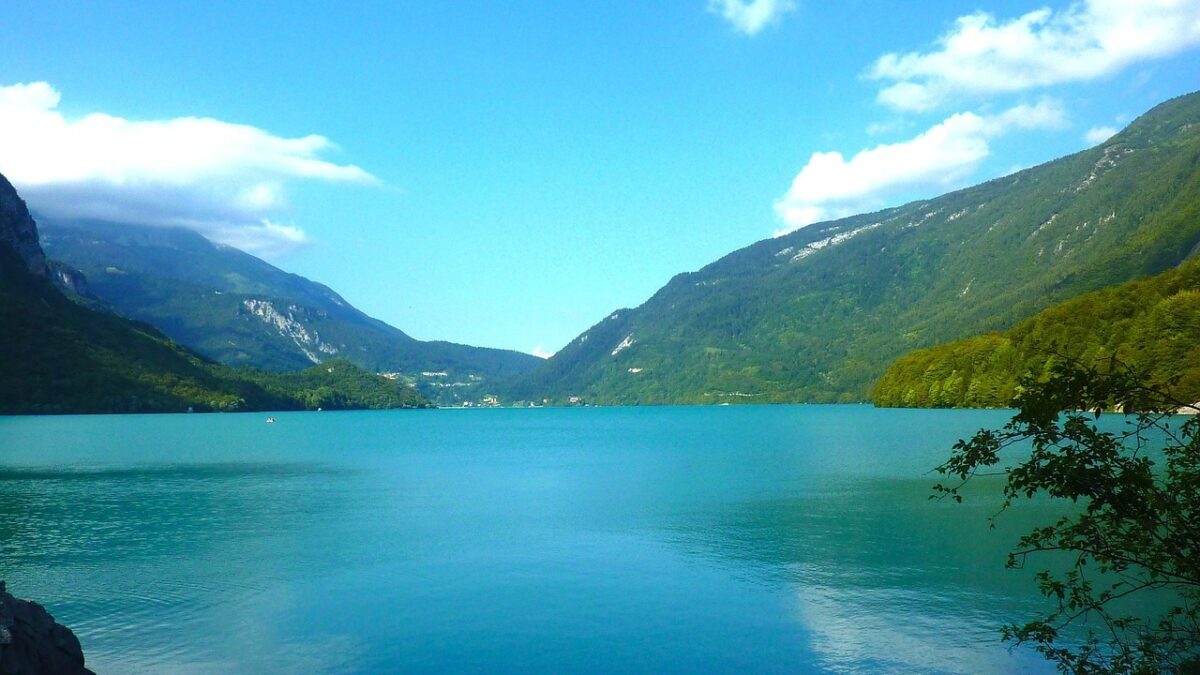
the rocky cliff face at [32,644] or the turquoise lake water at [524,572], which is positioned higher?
the rocky cliff face at [32,644]

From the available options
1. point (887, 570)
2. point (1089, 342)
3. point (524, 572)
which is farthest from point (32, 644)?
point (1089, 342)

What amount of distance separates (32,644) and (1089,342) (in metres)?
140

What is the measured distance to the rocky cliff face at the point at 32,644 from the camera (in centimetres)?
1477

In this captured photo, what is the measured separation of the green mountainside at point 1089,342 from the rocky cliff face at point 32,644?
57.7 m

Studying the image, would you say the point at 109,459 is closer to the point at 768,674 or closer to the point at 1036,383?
the point at 768,674

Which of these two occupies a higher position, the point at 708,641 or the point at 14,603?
the point at 14,603

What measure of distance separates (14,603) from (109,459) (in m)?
72.3

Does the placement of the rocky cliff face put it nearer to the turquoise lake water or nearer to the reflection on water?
the turquoise lake water

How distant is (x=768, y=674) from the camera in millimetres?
18781

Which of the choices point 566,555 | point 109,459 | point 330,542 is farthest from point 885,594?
point 109,459

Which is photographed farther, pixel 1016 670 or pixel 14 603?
pixel 1016 670

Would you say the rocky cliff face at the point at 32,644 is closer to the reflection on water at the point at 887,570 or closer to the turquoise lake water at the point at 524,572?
the turquoise lake water at the point at 524,572

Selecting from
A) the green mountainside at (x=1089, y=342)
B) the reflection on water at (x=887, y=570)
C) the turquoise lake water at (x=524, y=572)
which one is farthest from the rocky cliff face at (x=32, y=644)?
the green mountainside at (x=1089, y=342)

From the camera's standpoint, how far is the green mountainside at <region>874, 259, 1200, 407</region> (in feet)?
314
